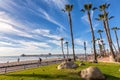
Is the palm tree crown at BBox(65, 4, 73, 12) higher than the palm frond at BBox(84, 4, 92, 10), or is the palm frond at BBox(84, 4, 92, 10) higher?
the palm tree crown at BBox(65, 4, 73, 12)

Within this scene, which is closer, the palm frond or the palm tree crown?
the palm frond

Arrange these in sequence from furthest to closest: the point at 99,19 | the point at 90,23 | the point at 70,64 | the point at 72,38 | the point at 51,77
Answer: the point at 99,19
the point at 72,38
the point at 90,23
the point at 70,64
the point at 51,77

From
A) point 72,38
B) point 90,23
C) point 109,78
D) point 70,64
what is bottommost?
point 109,78

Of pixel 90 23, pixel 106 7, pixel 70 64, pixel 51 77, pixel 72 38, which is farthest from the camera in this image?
pixel 106 7

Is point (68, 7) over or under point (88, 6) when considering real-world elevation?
over

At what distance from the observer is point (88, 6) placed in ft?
165

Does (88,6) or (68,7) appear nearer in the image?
(88,6)

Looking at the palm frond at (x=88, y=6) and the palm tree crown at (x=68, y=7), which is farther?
the palm tree crown at (x=68, y=7)

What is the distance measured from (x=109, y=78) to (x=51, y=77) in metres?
7.11

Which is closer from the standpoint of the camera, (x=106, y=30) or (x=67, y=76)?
(x=67, y=76)

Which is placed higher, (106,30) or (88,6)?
(88,6)

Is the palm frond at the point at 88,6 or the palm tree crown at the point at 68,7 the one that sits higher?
the palm tree crown at the point at 68,7

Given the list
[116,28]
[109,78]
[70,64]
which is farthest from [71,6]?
[116,28]

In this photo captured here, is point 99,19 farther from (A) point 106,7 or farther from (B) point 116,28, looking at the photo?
(B) point 116,28
